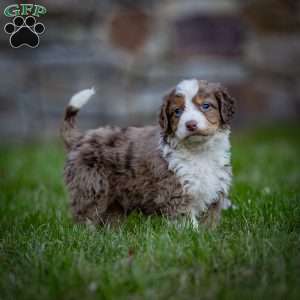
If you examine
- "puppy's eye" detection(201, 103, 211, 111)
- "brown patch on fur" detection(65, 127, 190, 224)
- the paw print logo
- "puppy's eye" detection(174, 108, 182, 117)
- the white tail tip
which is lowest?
"brown patch on fur" detection(65, 127, 190, 224)

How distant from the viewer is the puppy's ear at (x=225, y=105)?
13.5 ft

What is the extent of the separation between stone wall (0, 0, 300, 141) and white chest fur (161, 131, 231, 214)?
488cm

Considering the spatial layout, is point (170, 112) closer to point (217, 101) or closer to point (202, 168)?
point (217, 101)

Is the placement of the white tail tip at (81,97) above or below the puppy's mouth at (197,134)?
above

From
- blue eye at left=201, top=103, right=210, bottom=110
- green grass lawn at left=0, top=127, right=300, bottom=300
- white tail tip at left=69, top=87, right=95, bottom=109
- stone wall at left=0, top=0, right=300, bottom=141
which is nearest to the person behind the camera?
green grass lawn at left=0, top=127, right=300, bottom=300

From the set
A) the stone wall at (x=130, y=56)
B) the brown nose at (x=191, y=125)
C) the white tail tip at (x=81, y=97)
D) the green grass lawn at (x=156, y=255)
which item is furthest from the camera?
the stone wall at (x=130, y=56)

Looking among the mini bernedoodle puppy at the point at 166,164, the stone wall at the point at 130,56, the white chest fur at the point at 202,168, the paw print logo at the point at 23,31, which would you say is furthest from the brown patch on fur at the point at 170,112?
the stone wall at the point at 130,56

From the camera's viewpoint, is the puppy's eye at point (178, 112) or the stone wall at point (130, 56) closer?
the puppy's eye at point (178, 112)

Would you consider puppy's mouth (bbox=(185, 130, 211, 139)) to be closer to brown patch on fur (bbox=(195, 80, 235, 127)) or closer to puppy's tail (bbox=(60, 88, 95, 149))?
brown patch on fur (bbox=(195, 80, 235, 127))

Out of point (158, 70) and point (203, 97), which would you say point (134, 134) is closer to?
point (203, 97)

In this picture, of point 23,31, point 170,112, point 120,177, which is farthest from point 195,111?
point 23,31

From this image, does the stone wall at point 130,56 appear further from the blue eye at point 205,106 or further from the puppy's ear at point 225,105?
the blue eye at point 205,106

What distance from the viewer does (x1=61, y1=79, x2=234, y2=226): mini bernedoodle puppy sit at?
159 inches

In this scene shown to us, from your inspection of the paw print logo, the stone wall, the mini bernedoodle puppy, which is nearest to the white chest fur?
the mini bernedoodle puppy
